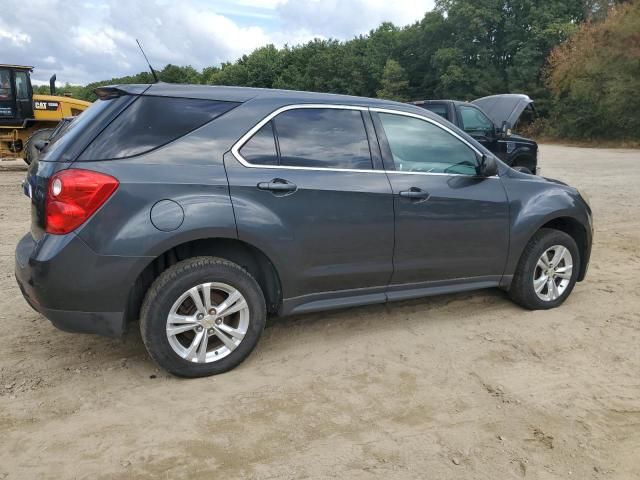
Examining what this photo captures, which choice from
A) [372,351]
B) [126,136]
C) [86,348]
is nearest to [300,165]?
[126,136]

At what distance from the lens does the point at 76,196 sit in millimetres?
3027

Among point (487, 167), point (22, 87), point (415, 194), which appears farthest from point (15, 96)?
point (487, 167)

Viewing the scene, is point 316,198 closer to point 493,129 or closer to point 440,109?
point 440,109

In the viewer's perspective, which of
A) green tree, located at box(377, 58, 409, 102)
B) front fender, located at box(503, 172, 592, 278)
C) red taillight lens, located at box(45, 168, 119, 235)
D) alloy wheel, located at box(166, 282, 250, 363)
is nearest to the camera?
red taillight lens, located at box(45, 168, 119, 235)

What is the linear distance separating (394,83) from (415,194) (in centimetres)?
5960

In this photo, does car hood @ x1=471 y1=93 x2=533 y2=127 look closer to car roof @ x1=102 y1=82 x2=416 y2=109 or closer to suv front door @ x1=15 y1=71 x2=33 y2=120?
car roof @ x1=102 y1=82 x2=416 y2=109

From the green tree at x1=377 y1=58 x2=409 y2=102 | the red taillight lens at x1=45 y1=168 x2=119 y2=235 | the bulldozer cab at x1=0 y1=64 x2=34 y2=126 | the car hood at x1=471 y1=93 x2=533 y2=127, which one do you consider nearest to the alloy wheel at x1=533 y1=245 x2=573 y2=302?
the red taillight lens at x1=45 y1=168 x2=119 y2=235

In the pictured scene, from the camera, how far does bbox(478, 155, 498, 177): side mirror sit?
4188mm

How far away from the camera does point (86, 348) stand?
3.79m

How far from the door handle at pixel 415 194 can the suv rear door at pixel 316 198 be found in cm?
13

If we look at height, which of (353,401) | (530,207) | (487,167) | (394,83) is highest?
(394,83)

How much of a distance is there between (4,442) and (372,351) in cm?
223

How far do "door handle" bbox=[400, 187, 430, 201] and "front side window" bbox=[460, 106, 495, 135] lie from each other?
715 cm

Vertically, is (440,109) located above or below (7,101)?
below
